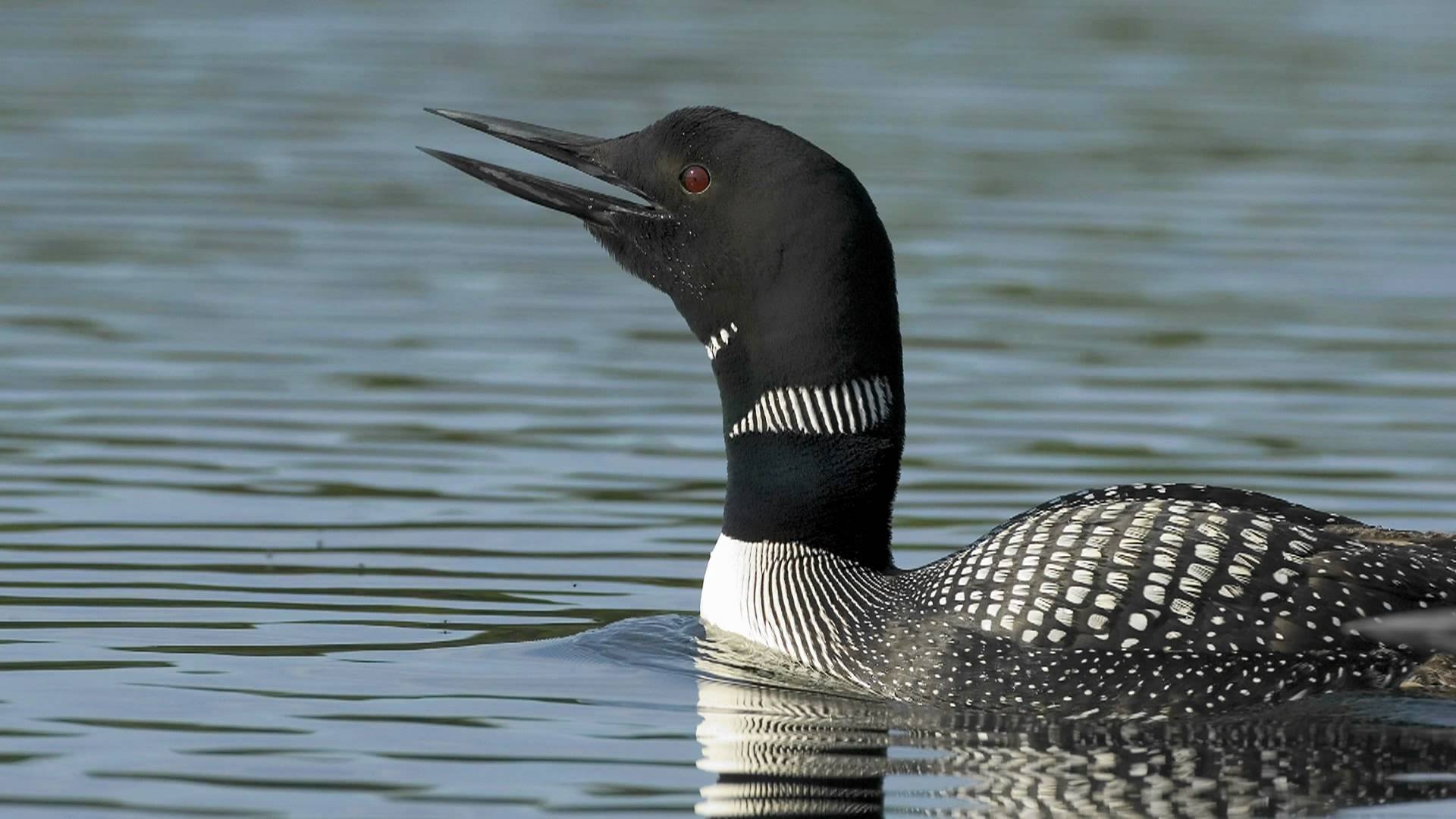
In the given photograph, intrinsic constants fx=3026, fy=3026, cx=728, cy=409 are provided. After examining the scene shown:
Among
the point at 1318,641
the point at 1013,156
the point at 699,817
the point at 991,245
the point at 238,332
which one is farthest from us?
the point at 1013,156

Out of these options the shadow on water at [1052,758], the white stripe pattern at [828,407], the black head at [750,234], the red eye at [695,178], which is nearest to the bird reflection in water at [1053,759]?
the shadow on water at [1052,758]

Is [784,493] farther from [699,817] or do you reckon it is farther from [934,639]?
[699,817]

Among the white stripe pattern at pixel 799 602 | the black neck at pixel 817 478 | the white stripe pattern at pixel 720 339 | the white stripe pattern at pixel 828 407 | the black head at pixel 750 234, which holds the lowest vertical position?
the white stripe pattern at pixel 799 602

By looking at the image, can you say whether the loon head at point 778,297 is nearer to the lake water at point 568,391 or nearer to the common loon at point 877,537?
the common loon at point 877,537

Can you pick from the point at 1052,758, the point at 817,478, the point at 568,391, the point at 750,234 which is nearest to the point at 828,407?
the point at 817,478

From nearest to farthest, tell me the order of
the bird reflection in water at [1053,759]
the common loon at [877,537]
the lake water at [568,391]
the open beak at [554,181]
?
1. the bird reflection in water at [1053,759]
2. the lake water at [568,391]
3. the common loon at [877,537]
4. the open beak at [554,181]

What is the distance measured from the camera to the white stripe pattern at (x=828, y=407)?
687 cm

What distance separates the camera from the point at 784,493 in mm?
6988

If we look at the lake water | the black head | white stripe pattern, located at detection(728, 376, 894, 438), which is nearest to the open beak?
the black head

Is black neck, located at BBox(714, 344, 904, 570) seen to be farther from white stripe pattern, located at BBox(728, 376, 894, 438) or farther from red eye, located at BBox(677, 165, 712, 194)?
red eye, located at BBox(677, 165, 712, 194)

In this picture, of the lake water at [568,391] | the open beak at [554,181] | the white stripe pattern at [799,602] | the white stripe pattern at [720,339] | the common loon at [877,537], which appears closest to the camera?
the lake water at [568,391]

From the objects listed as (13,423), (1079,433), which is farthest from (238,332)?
(1079,433)

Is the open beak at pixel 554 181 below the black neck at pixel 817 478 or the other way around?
the other way around

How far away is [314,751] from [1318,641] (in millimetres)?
2064
